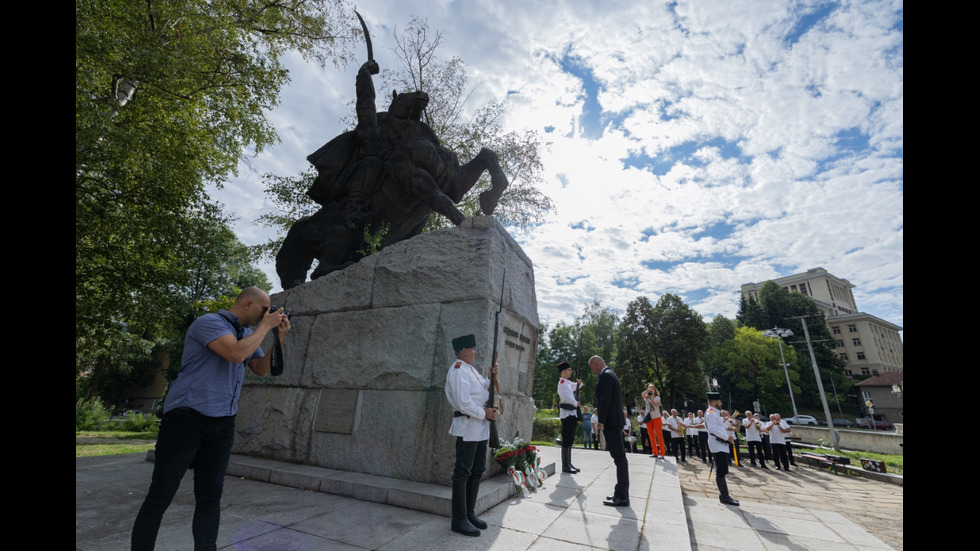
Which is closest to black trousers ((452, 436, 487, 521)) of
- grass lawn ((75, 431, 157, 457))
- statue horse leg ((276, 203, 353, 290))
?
statue horse leg ((276, 203, 353, 290))

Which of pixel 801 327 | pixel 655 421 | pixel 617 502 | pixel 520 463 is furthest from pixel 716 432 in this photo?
pixel 801 327

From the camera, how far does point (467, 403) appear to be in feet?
11.9

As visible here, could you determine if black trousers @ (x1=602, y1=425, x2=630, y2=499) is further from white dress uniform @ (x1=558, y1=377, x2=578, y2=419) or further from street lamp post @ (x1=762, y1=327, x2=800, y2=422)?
street lamp post @ (x1=762, y1=327, x2=800, y2=422)

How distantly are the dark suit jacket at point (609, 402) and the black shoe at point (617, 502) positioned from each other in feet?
2.88

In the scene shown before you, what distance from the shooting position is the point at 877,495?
31.1ft

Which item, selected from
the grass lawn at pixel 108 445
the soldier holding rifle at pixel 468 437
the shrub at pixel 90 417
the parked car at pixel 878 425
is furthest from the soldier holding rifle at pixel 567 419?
the parked car at pixel 878 425

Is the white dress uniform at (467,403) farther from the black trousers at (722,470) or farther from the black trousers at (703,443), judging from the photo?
the black trousers at (703,443)

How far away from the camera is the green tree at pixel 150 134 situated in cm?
871

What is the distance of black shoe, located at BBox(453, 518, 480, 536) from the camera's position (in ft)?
10.7

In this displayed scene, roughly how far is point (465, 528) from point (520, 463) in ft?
5.34

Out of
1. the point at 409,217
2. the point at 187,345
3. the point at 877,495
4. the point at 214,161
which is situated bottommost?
the point at 877,495

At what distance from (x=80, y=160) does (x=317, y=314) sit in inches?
279
